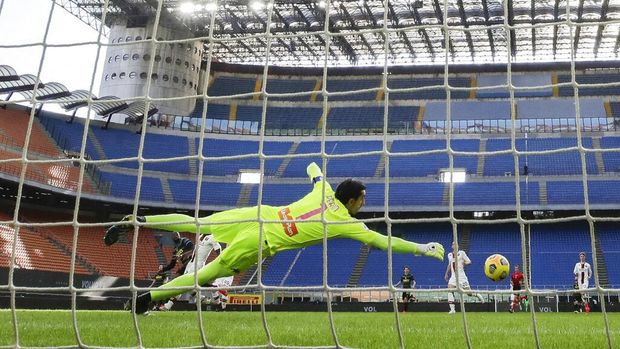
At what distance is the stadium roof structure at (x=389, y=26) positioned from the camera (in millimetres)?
28000

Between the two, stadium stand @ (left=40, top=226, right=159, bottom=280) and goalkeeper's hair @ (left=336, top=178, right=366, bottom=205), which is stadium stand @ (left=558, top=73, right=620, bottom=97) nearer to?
stadium stand @ (left=40, top=226, right=159, bottom=280)

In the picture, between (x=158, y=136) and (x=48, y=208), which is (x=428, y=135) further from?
(x=48, y=208)

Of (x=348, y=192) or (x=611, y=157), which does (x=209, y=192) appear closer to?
(x=611, y=157)

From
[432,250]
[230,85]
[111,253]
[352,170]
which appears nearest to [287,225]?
[432,250]

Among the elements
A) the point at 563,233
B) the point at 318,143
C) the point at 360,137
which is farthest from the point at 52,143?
the point at 563,233

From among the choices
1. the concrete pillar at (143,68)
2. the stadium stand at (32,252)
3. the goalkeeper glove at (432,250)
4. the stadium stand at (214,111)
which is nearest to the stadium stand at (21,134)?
the stadium stand at (32,252)

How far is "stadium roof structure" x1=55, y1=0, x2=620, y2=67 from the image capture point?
28000 mm

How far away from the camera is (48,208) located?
25.3 meters

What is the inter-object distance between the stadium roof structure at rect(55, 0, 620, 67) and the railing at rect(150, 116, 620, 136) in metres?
4.01

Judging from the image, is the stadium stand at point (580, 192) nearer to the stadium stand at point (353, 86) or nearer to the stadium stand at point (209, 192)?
the stadium stand at point (353, 86)

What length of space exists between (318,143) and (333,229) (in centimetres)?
2478

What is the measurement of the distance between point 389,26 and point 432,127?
5560 millimetres

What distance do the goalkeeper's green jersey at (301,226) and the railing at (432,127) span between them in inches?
950

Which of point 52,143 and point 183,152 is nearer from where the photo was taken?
point 52,143
